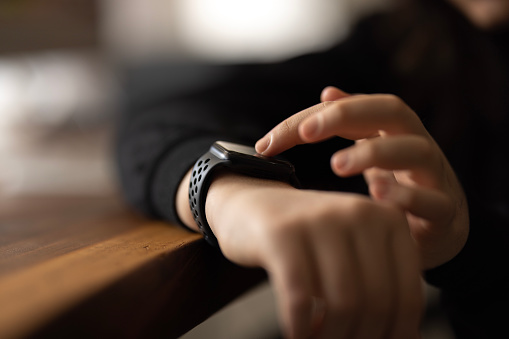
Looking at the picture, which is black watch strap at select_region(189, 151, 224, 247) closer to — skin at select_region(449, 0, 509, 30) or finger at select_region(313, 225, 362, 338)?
finger at select_region(313, 225, 362, 338)

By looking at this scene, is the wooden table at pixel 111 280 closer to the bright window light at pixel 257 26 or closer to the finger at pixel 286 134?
the finger at pixel 286 134

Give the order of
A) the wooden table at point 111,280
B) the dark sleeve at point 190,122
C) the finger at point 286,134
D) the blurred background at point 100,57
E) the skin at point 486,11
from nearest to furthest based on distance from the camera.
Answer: the wooden table at point 111,280, the finger at point 286,134, the dark sleeve at point 190,122, the skin at point 486,11, the blurred background at point 100,57

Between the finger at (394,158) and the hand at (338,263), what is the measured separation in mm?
29

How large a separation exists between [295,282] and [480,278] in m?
0.28

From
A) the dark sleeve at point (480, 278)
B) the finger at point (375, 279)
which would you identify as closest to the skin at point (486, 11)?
the dark sleeve at point (480, 278)

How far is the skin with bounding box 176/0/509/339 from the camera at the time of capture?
204 millimetres

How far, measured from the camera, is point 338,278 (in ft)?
0.67

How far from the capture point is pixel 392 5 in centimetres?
86

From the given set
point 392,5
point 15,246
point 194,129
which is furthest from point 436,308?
point 15,246

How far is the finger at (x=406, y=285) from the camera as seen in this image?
216 mm

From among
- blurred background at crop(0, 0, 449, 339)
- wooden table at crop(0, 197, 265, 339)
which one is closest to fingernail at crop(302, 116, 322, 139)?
wooden table at crop(0, 197, 265, 339)

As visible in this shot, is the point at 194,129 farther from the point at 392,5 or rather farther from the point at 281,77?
the point at 392,5

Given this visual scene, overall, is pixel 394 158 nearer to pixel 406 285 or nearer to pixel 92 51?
pixel 406 285

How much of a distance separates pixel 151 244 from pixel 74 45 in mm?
1632
